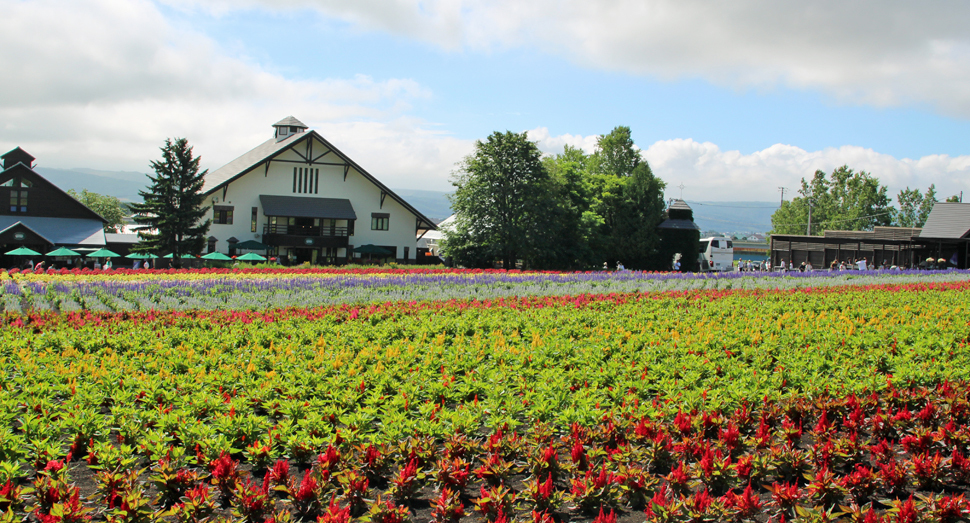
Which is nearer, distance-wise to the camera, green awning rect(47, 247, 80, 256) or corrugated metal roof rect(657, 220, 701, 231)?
green awning rect(47, 247, 80, 256)

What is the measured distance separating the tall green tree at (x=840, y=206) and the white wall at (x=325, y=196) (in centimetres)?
5558

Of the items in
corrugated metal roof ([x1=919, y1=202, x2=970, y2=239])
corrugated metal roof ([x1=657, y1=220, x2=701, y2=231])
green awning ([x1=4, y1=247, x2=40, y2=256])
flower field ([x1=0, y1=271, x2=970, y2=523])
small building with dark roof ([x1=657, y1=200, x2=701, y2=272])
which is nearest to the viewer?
flower field ([x1=0, y1=271, x2=970, y2=523])

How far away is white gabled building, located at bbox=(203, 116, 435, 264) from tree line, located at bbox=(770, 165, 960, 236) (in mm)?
52453

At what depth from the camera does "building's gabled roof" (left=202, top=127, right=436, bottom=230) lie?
46.2 m

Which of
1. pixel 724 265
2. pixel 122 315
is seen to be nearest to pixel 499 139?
pixel 122 315

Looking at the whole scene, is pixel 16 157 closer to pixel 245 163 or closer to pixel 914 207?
pixel 245 163

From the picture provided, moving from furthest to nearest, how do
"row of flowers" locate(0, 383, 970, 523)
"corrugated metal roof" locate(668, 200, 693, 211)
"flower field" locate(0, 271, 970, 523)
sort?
"corrugated metal roof" locate(668, 200, 693, 211)
"flower field" locate(0, 271, 970, 523)
"row of flowers" locate(0, 383, 970, 523)

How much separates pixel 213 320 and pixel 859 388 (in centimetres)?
1055

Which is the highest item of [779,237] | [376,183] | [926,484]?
[376,183]

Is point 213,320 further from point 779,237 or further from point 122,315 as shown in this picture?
point 779,237

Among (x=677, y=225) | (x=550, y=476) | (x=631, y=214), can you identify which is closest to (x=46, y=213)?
(x=631, y=214)

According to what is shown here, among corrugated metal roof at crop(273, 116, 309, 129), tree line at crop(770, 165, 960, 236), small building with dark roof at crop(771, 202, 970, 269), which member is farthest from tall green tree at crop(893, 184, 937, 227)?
corrugated metal roof at crop(273, 116, 309, 129)

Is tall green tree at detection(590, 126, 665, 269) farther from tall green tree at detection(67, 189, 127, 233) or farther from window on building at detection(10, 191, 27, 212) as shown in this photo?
tall green tree at detection(67, 189, 127, 233)

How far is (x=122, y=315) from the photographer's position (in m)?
12.2
